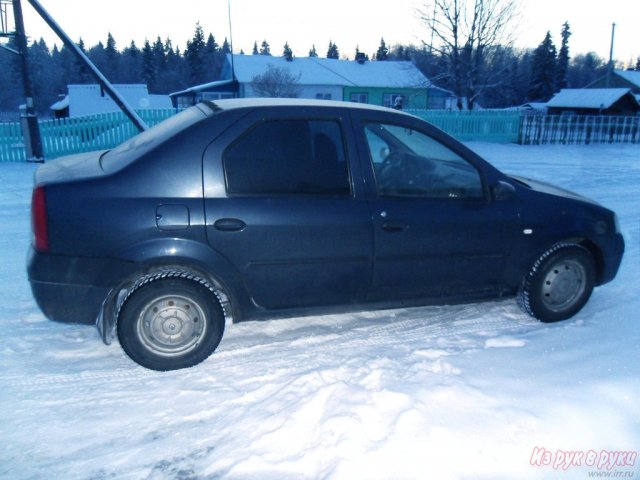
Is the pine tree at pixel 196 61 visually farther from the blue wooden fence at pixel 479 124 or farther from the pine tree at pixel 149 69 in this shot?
the blue wooden fence at pixel 479 124

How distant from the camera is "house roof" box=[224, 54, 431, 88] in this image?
4088 centimetres

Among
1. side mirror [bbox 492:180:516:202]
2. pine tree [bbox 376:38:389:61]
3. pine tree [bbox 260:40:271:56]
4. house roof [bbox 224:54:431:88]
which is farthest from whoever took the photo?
pine tree [bbox 260:40:271:56]

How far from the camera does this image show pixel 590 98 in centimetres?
3222

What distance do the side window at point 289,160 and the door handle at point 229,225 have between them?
0.60 feet

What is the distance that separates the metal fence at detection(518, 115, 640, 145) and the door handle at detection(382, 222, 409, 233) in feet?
62.0

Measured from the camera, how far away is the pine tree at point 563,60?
63.4m

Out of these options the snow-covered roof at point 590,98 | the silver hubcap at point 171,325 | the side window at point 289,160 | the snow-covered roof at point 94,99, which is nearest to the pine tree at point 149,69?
the snow-covered roof at point 94,99

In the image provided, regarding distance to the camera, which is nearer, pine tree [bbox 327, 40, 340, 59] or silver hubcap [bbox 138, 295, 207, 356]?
silver hubcap [bbox 138, 295, 207, 356]

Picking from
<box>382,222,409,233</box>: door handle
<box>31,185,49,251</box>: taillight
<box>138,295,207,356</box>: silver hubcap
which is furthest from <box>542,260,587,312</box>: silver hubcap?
<box>31,185,49,251</box>: taillight

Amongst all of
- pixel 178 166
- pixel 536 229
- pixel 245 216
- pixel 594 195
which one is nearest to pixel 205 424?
pixel 245 216

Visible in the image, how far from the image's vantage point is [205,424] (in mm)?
2828

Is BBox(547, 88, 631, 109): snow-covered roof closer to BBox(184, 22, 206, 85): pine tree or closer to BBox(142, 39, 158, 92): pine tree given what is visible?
BBox(184, 22, 206, 85): pine tree

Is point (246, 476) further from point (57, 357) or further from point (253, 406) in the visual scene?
point (57, 357)

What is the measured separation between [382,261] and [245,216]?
1038 millimetres
